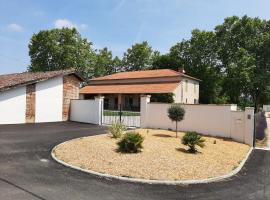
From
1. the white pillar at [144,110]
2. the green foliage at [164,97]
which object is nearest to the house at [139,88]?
the green foliage at [164,97]

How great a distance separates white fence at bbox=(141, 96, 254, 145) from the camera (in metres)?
20.1

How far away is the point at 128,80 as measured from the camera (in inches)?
1997

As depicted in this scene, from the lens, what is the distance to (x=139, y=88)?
151 ft

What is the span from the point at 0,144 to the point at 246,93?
4714cm

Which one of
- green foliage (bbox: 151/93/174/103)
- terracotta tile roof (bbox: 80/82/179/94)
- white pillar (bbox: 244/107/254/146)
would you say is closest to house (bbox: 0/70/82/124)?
green foliage (bbox: 151/93/174/103)

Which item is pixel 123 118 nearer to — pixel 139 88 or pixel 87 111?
pixel 87 111

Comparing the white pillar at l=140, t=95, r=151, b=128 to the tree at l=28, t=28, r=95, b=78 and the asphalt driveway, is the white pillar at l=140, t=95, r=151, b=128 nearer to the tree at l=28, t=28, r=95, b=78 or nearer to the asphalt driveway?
the asphalt driveway

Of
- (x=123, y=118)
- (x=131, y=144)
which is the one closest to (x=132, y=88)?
(x=123, y=118)

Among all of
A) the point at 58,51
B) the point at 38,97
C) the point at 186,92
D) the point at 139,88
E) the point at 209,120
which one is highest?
the point at 58,51

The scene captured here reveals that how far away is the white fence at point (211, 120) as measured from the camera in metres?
20.1

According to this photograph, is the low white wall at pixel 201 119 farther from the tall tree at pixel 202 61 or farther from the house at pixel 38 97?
the tall tree at pixel 202 61

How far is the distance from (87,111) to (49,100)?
3.46 m

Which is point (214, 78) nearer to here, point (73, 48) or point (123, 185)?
point (73, 48)

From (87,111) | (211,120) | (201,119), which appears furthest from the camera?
(87,111)
